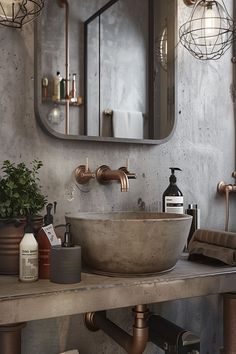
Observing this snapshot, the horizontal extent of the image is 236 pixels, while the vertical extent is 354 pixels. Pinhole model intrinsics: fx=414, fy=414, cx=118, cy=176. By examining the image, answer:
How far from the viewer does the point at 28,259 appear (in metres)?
1.16

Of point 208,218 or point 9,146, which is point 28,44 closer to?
point 9,146

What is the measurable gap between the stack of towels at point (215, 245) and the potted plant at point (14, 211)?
0.57 meters

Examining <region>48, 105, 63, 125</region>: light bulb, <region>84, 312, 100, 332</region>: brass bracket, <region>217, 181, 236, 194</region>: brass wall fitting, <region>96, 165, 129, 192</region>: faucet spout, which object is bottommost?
<region>84, 312, 100, 332</region>: brass bracket

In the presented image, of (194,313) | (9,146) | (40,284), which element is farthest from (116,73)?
(194,313)

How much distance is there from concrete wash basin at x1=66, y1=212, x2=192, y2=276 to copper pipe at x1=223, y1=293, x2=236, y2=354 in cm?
44

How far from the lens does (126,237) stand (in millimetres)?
1153

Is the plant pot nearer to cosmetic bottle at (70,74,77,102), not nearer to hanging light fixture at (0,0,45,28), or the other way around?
cosmetic bottle at (70,74,77,102)

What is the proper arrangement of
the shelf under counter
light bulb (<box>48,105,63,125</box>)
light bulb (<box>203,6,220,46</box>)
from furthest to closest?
light bulb (<box>203,6,220,46</box>) < light bulb (<box>48,105,63,125</box>) < the shelf under counter

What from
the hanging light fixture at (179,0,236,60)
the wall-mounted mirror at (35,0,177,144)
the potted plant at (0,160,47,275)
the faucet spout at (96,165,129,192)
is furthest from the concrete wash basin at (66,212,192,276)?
the hanging light fixture at (179,0,236,60)

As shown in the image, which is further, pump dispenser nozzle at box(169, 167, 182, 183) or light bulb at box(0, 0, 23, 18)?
pump dispenser nozzle at box(169, 167, 182, 183)

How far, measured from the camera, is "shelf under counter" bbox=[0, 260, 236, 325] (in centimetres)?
101

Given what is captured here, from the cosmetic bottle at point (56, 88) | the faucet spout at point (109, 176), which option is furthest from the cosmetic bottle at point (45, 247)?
the cosmetic bottle at point (56, 88)

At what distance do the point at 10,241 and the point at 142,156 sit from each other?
2.42 ft

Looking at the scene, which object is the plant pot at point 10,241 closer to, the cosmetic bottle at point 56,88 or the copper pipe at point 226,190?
the cosmetic bottle at point 56,88
